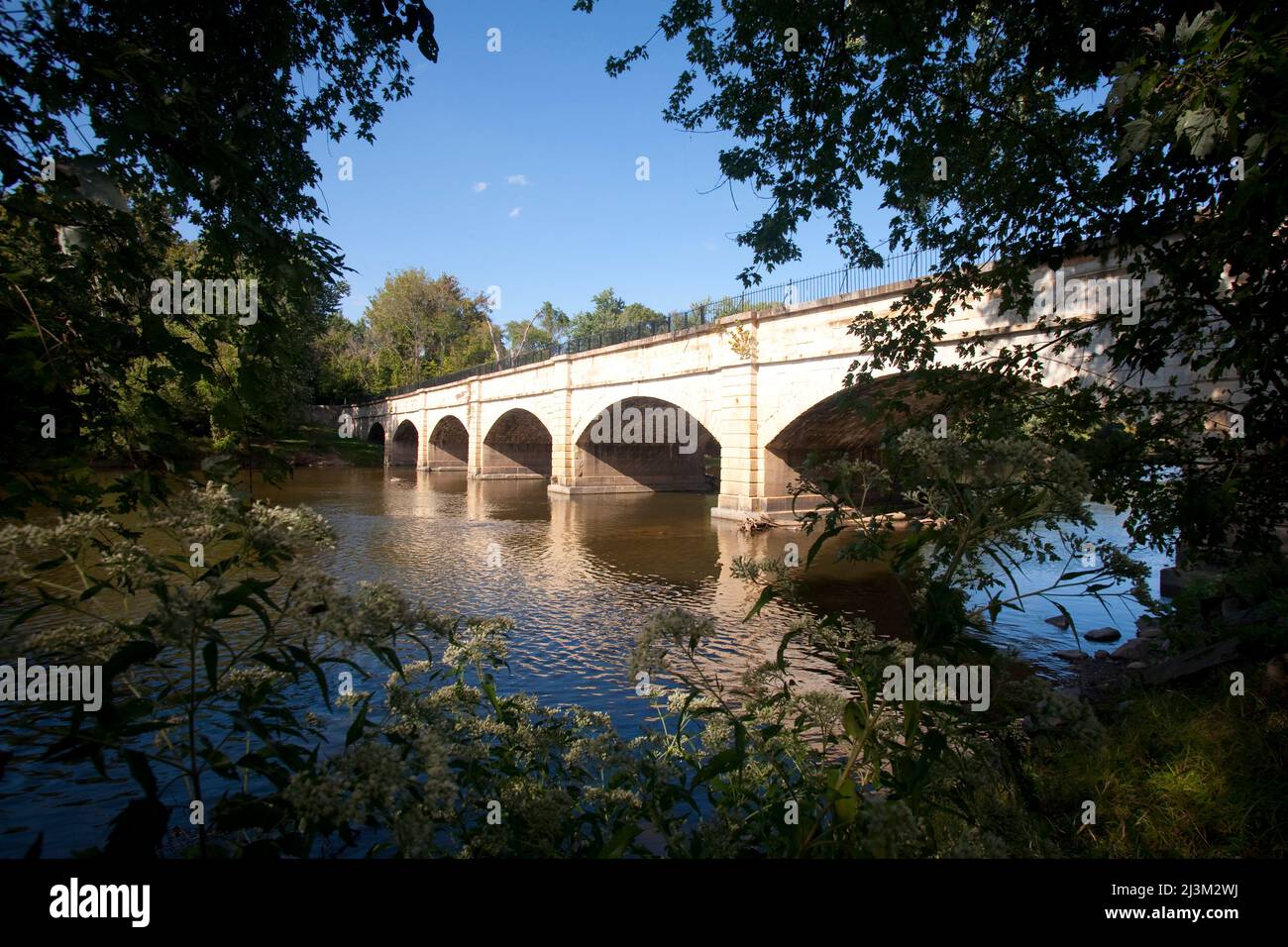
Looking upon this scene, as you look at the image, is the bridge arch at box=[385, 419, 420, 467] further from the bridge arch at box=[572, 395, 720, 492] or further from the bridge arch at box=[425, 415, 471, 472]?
the bridge arch at box=[572, 395, 720, 492]

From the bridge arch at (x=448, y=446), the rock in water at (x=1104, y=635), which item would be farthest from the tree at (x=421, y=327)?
the rock in water at (x=1104, y=635)

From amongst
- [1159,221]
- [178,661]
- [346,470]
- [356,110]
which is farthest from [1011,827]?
[346,470]

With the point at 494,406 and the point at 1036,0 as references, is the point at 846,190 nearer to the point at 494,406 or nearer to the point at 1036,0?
the point at 1036,0

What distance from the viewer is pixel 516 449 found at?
44812mm

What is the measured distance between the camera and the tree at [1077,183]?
9.65ft

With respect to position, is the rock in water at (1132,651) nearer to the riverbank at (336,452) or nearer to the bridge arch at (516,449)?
the bridge arch at (516,449)

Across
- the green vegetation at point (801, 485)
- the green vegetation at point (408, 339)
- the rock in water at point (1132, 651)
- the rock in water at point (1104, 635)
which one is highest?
the green vegetation at point (408, 339)

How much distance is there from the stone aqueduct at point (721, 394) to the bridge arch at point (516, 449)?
17cm

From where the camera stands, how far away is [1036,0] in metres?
3.91

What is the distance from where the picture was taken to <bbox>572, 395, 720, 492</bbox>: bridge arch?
2983cm

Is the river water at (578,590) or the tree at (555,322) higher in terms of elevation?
the tree at (555,322)

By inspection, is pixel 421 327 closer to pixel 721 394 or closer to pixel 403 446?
pixel 403 446

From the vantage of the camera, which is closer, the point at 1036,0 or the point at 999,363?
the point at 1036,0
